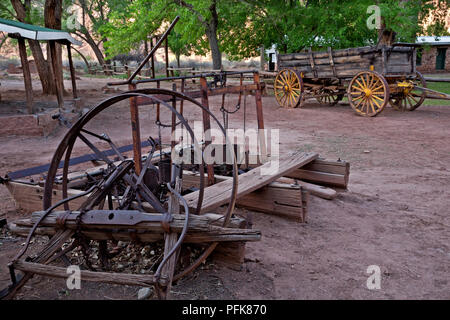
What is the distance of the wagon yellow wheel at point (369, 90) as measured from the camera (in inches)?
405

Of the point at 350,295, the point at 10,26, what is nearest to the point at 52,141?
the point at 10,26

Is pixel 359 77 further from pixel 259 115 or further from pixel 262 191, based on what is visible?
pixel 262 191

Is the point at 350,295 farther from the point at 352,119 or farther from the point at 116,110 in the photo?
the point at 116,110

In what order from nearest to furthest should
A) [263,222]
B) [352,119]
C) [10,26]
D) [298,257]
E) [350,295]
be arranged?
[350,295]
[298,257]
[263,222]
[10,26]
[352,119]

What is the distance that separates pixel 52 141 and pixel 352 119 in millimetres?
7345

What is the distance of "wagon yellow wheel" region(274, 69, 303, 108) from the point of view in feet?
41.7

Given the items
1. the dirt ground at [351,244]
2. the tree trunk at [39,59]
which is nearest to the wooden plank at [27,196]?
the dirt ground at [351,244]

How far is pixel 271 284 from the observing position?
289 cm

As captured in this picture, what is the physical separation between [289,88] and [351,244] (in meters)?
10.00

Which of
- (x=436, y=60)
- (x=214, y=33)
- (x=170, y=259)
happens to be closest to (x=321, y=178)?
(x=170, y=259)

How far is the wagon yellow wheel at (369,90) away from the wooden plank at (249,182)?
20.2 ft

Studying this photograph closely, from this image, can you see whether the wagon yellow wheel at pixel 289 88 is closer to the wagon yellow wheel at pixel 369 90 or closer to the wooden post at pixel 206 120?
the wagon yellow wheel at pixel 369 90

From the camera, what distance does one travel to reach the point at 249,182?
4.00 meters

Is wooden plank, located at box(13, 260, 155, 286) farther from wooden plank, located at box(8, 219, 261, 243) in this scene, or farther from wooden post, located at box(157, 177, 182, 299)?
wooden plank, located at box(8, 219, 261, 243)
